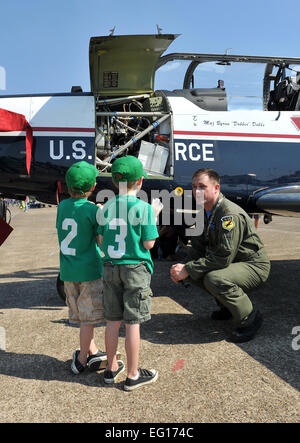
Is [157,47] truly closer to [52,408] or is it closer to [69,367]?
[69,367]

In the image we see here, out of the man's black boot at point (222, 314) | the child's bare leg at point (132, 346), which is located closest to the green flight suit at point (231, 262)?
the man's black boot at point (222, 314)

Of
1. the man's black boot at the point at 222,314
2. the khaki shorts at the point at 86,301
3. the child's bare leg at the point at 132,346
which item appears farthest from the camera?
the man's black boot at the point at 222,314

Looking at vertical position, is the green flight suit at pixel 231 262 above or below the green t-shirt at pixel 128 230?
below

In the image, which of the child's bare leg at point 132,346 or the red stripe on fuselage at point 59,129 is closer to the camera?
the child's bare leg at point 132,346

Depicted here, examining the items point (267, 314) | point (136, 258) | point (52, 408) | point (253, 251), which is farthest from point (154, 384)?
point (267, 314)

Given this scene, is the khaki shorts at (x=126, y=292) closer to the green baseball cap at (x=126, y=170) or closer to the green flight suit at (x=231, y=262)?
the green baseball cap at (x=126, y=170)

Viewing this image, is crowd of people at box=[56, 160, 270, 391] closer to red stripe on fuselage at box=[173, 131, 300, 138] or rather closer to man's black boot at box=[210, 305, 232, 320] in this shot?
man's black boot at box=[210, 305, 232, 320]

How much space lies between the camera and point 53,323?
137 inches

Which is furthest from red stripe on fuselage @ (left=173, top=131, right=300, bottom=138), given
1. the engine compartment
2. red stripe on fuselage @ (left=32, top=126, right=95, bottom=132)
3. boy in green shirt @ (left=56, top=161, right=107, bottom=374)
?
boy in green shirt @ (left=56, top=161, right=107, bottom=374)

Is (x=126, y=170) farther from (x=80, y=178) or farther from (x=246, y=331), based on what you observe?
(x=246, y=331)

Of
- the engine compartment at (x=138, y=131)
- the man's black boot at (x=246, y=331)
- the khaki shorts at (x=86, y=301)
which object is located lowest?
the man's black boot at (x=246, y=331)

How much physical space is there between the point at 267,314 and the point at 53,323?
2.18 m

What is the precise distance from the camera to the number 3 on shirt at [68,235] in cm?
248

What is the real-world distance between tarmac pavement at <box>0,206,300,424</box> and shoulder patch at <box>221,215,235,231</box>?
3.16 feet
